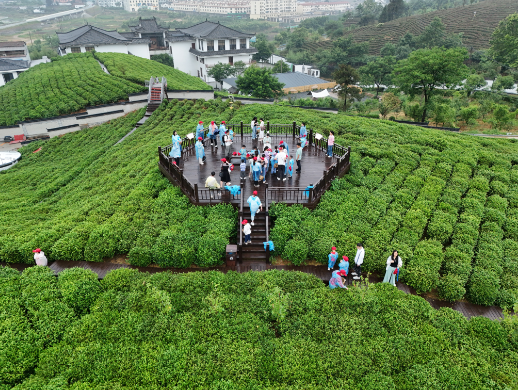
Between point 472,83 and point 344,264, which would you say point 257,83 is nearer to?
point 472,83

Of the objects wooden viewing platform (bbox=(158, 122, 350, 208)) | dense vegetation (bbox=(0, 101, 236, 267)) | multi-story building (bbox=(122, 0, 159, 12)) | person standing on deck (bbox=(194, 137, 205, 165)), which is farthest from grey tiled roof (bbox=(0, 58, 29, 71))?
multi-story building (bbox=(122, 0, 159, 12))

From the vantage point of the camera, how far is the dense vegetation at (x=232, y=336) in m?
7.49

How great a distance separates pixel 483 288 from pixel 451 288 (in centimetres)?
97

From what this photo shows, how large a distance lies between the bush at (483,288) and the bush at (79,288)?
11.3 metres

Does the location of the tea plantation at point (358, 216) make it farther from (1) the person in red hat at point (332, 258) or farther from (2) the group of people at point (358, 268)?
(2) the group of people at point (358, 268)

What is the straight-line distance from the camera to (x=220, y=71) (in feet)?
168

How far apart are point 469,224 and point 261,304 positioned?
888 centimetres

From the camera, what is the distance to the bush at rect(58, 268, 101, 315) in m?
9.21

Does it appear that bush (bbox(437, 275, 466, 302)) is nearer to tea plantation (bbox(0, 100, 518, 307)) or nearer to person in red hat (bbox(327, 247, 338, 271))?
tea plantation (bbox(0, 100, 518, 307))

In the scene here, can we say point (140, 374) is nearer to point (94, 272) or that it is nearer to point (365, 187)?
point (94, 272)

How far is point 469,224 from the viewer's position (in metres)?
12.6

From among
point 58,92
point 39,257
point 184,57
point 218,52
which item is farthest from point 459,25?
point 39,257

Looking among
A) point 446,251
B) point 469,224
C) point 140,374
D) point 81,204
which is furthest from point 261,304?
point 81,204

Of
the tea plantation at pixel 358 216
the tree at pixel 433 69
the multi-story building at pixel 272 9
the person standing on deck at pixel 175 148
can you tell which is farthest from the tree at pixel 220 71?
the multi-story building at pixel 272 9
